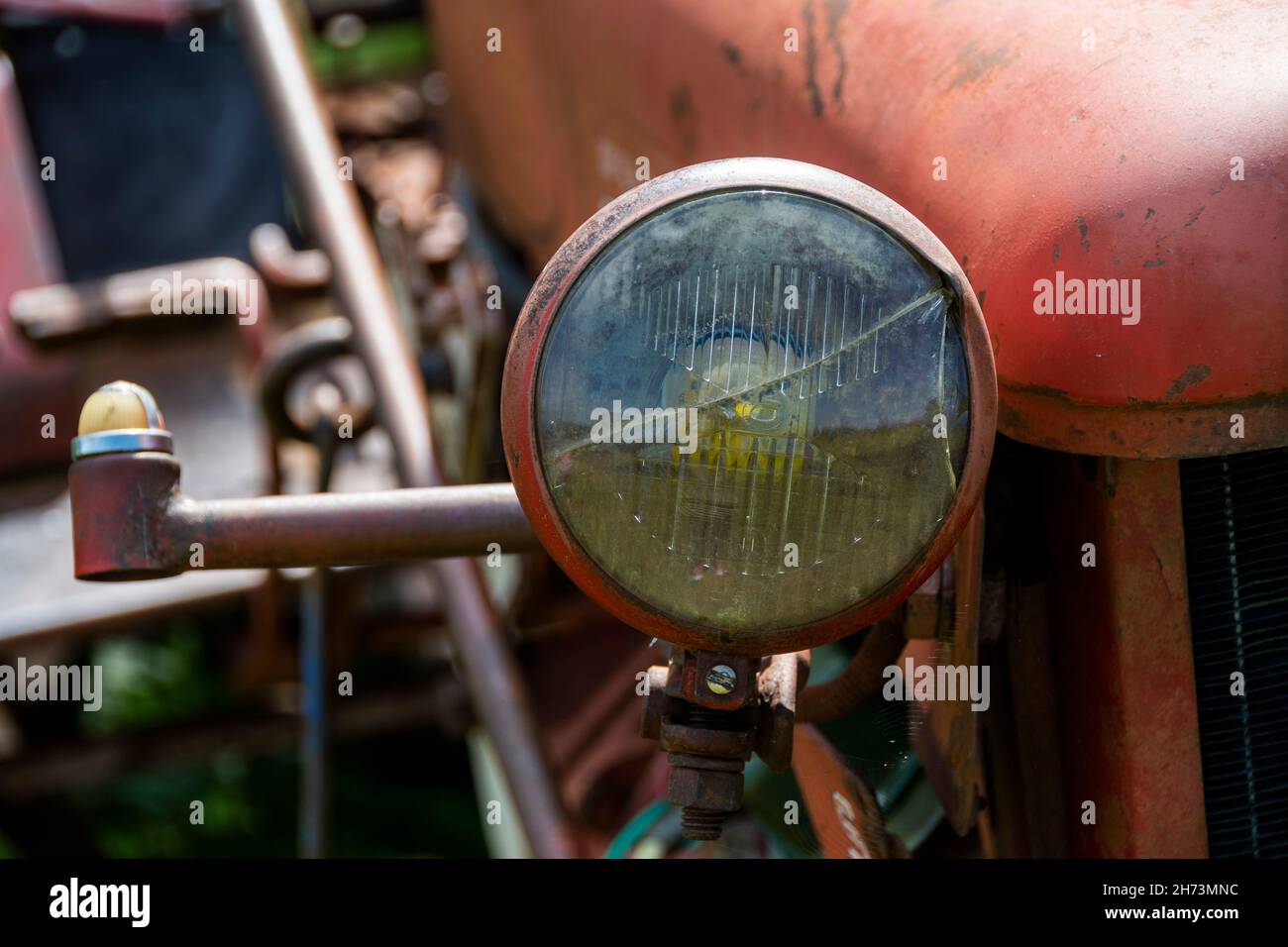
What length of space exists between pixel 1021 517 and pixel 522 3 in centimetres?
130

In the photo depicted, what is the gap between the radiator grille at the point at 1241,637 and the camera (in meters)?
1.09

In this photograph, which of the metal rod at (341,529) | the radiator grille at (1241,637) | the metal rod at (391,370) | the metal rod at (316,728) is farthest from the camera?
the metal rod at (316,728)

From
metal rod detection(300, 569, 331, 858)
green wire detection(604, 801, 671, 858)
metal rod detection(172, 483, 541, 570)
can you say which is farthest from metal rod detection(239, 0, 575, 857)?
metal rod detection(172, 483, 541, 570)

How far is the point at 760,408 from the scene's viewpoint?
0.90m

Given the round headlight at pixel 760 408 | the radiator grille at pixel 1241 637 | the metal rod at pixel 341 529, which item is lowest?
the radiator grille at pixel 1241 637

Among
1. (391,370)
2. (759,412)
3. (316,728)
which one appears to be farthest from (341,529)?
(316,728)

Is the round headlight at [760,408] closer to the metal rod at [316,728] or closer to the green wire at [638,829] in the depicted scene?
the green wire at [638,829]

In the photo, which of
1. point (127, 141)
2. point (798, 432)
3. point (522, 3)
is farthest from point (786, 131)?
point (127, 141)

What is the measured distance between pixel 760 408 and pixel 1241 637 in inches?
19.2

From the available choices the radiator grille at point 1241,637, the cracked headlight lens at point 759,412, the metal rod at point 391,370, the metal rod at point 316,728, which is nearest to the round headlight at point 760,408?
the cracked headlight lens at point 759,412

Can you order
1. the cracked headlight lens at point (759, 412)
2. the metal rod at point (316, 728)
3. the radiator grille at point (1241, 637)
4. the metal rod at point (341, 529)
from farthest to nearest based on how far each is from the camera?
the metal rod at point (316, 728) → the metal rod at point (341, 529) → the radiator grille at point (1241, 637) → the cracked headlight lens at point (759, 412)

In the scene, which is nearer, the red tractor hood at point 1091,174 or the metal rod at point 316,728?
the red tractor hood at point 1091,174
